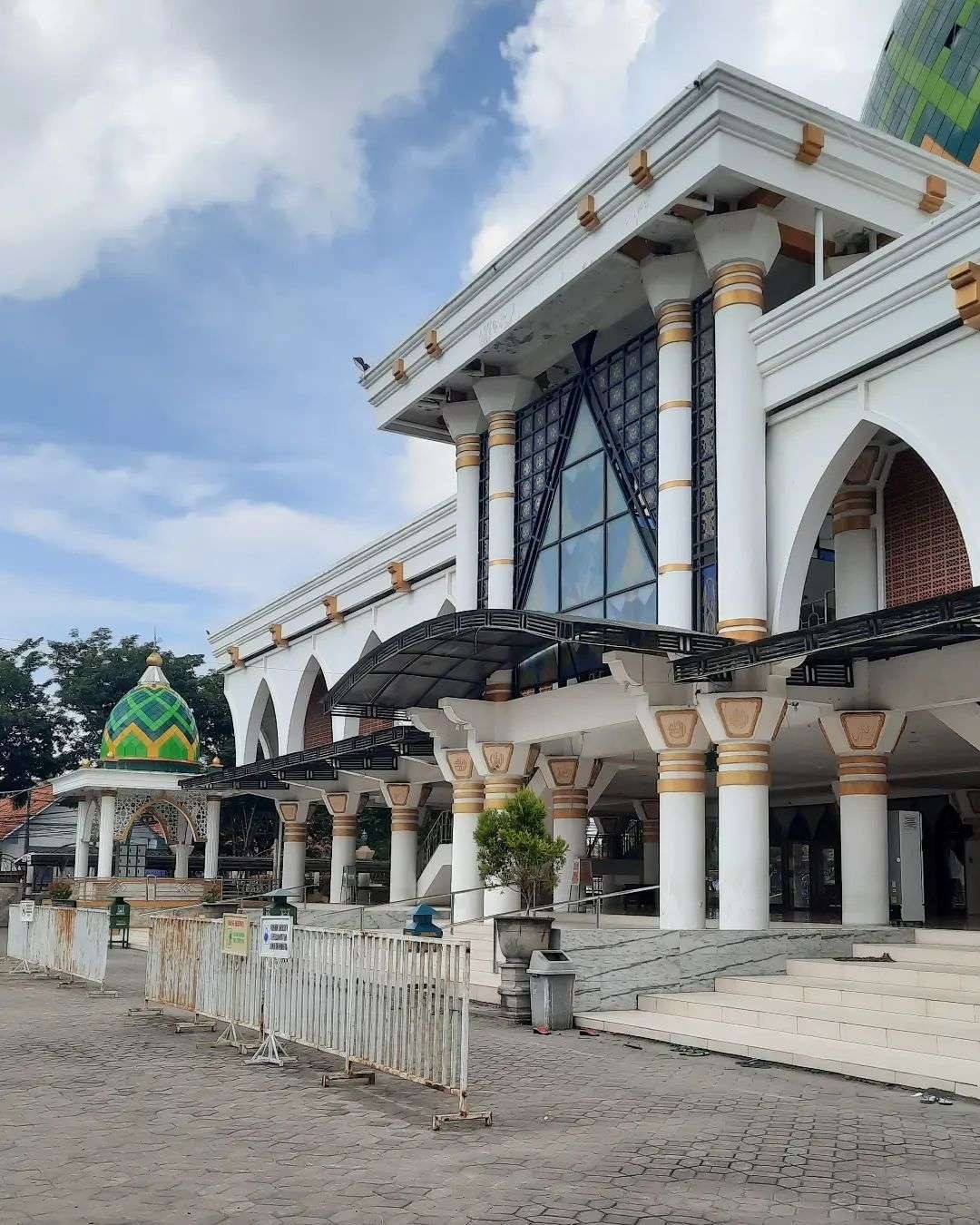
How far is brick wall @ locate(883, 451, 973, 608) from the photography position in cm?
1366

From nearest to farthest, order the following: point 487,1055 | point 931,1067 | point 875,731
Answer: point 931,1067 < point 487,1055 < point 875,731

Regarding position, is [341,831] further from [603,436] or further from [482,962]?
[603,436]

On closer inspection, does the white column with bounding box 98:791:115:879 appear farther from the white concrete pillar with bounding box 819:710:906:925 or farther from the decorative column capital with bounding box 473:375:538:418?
the white concrete pillar with bounding box 819:710:906:925

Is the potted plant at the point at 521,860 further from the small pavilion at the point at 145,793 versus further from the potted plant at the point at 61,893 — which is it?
the potted plant at the point at 61,893

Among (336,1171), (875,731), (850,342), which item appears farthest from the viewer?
(875,731)

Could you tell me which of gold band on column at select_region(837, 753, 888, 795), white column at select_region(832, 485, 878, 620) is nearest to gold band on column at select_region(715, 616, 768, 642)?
white column at select_region(832, 485, 878, 620)

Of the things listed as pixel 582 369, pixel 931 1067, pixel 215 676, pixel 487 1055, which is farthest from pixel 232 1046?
pixel 215 676

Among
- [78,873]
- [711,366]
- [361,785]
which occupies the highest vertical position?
[711,366]

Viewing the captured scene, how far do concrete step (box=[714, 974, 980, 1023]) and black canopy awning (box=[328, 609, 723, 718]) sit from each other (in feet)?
11.1

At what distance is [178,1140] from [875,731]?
9.59 meters

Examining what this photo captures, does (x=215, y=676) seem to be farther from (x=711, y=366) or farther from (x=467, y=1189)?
(x=467, y=1189)

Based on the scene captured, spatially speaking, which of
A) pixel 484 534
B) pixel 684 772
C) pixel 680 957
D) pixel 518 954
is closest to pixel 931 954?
pixel 680 957

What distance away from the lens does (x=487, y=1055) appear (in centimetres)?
995

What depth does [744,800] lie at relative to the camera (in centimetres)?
1329
